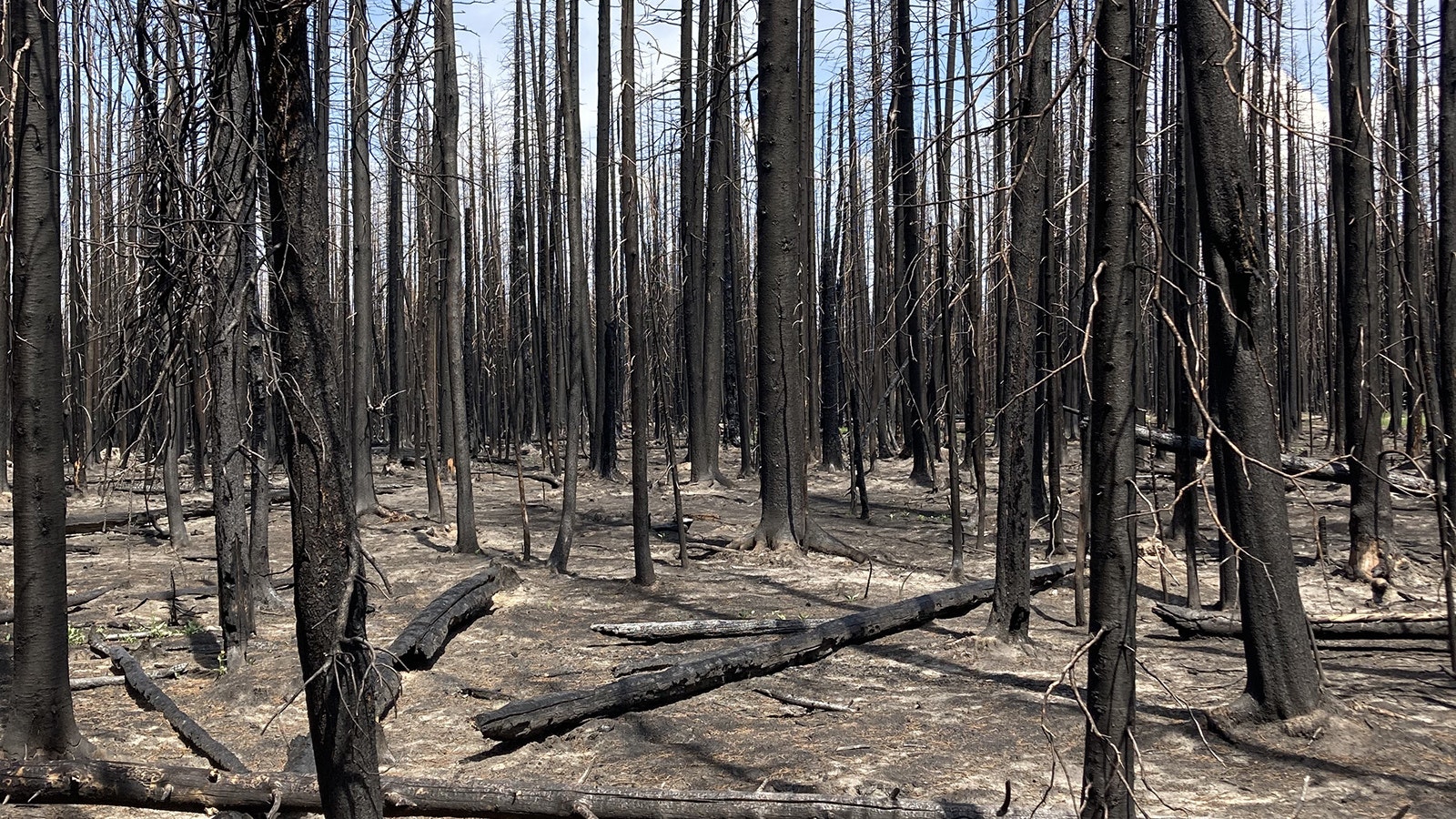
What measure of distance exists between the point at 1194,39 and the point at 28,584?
6.41m

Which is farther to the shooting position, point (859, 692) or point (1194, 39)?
point (859, 692)

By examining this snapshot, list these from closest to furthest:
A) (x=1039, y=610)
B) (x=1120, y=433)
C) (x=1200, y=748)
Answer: (x=1120, y=433) → (x=1200, y=748) → (x=1039, y=610)

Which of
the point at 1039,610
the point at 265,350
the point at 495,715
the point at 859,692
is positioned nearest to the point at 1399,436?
the point at 1039,610

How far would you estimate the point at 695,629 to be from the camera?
786cm


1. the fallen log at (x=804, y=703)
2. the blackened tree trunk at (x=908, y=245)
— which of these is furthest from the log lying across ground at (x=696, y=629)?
the blackened tree trunk at (x=908, y=245)

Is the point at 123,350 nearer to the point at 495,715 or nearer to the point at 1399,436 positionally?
the point at 495,715

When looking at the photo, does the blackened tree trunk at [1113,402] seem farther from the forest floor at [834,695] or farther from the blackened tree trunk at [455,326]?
the blackened tree trunk at [455,326]

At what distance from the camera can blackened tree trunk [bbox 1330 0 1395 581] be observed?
357 inches

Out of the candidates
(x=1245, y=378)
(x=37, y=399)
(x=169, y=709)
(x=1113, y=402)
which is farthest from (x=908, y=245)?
(x=1113, y=402)

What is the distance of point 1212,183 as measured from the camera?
4953 mm

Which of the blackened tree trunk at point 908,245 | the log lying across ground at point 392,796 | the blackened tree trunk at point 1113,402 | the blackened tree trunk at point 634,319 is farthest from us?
the blackened tree trunk at point 908,245

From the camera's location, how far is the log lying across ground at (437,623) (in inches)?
254

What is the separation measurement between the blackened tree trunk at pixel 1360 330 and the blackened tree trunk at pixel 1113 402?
7.15 meters

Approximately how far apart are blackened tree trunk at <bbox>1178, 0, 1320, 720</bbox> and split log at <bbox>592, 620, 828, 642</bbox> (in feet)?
10.7
